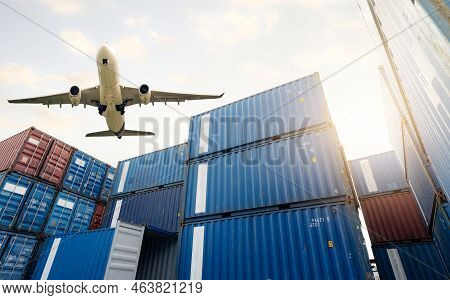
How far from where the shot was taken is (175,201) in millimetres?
13914

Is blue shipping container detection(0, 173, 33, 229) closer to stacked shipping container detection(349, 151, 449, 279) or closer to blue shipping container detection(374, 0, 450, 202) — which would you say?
blue shipping container detection(374, 0, 450, 202)

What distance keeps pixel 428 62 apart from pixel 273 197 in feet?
19.6

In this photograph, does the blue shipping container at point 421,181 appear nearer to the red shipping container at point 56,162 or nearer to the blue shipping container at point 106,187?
the blue shipping container at point 106,187

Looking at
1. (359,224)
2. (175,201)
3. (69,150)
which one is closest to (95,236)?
(175,201)

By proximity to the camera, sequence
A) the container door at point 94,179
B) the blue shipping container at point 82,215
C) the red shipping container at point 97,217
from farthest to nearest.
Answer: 1. the container door at point 94,179
2. the red shipping container at point 97,217
3. the blue shipping container at point 82,215

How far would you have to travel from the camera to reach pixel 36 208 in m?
15.6

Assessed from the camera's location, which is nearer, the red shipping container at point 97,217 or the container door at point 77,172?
the container door at point 77,172

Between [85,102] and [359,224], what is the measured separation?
18.8 m

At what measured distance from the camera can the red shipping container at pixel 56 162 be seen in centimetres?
1669

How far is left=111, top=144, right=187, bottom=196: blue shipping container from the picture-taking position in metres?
15.3

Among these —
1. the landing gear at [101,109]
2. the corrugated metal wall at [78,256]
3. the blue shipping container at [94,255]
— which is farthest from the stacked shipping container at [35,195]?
the blue shipping container at [94,255]

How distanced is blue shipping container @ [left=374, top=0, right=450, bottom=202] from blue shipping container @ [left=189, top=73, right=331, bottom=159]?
2.87m
